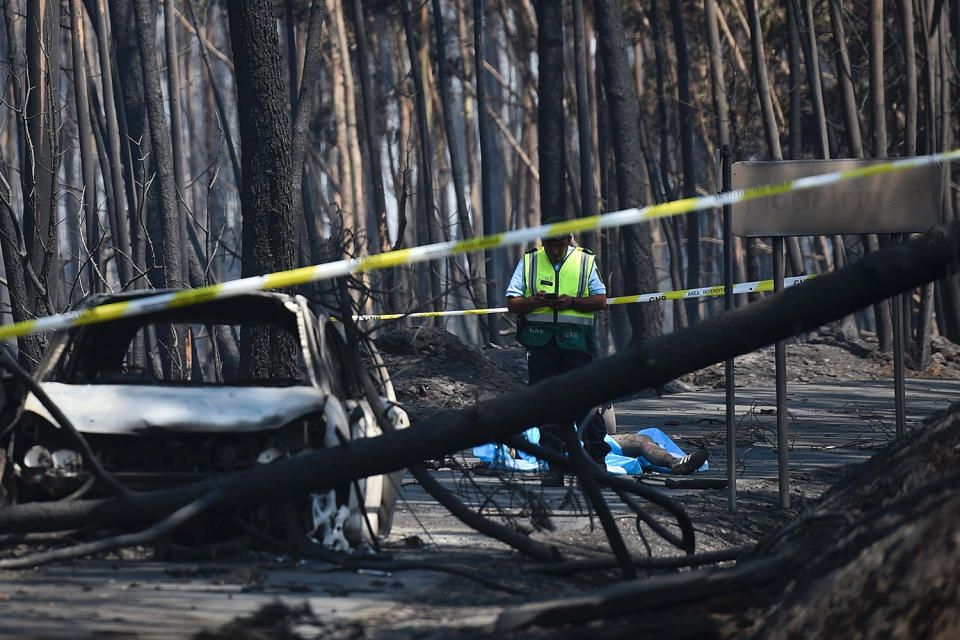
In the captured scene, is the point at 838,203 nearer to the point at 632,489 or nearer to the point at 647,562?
the point at 632,489

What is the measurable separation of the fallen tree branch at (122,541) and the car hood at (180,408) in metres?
0.52

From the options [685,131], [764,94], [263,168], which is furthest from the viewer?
[685,131]

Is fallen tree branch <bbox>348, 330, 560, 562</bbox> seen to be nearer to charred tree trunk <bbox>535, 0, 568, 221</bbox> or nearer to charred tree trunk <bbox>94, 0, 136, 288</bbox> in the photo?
charred tree trunk <bbox>535, 0, 568, 221</bbox>

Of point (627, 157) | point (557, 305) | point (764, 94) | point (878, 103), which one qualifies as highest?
point (764, 94)

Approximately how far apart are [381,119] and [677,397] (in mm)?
33956

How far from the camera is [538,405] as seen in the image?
555cm

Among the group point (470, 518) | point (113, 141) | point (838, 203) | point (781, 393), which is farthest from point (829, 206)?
point (113, 141)

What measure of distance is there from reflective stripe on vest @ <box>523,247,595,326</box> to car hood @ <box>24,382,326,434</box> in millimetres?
3962

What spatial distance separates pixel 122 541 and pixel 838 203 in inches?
194

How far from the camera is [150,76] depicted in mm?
20625

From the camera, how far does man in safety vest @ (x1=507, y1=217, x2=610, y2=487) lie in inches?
388

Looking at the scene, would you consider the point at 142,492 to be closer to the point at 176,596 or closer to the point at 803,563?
the point at 176,596

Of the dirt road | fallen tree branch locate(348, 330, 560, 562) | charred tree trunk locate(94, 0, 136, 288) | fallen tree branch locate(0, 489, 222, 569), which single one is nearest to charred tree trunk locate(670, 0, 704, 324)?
charred tree trunk locate(94, 0, 136, 288)

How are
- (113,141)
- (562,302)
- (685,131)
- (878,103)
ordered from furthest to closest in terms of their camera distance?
1. (685,131)
2. (113,141)
3. (878,103)
4. (562,302)
